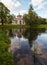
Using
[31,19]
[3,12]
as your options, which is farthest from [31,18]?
[3,12]

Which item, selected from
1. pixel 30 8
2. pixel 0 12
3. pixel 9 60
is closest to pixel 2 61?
pixel 9 60

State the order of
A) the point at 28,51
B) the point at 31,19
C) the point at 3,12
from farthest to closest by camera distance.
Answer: the point at 31,19 < the point at 3,12 < the point at 28,51

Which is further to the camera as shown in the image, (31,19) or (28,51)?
(31,19)

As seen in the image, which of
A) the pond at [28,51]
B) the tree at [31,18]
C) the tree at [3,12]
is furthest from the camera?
the tree at [31,18]

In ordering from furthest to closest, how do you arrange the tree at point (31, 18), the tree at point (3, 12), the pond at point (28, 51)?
the tree at point (31, 18) < the tree at point (3, 12) < the pond at point (28, 51)

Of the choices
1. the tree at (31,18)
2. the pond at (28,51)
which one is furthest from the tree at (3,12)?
the pond at (28,51)

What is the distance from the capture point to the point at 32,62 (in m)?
20.2

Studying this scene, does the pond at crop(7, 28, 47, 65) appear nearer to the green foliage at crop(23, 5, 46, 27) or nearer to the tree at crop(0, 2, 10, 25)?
the tree at crop(0, 2, 10, 25)

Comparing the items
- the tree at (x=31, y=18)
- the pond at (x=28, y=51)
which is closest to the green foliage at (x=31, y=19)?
the tree at (x=31, y=18)

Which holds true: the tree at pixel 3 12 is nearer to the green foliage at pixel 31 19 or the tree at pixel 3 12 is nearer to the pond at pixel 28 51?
the green foliage at pixel 31 19

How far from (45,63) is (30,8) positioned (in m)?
110

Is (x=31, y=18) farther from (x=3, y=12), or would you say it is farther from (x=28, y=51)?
(x=28, y=51)

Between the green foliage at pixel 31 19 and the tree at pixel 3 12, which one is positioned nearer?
the tree at pixel 3 12

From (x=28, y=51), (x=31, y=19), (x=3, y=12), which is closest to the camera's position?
(x=28, y=51)
